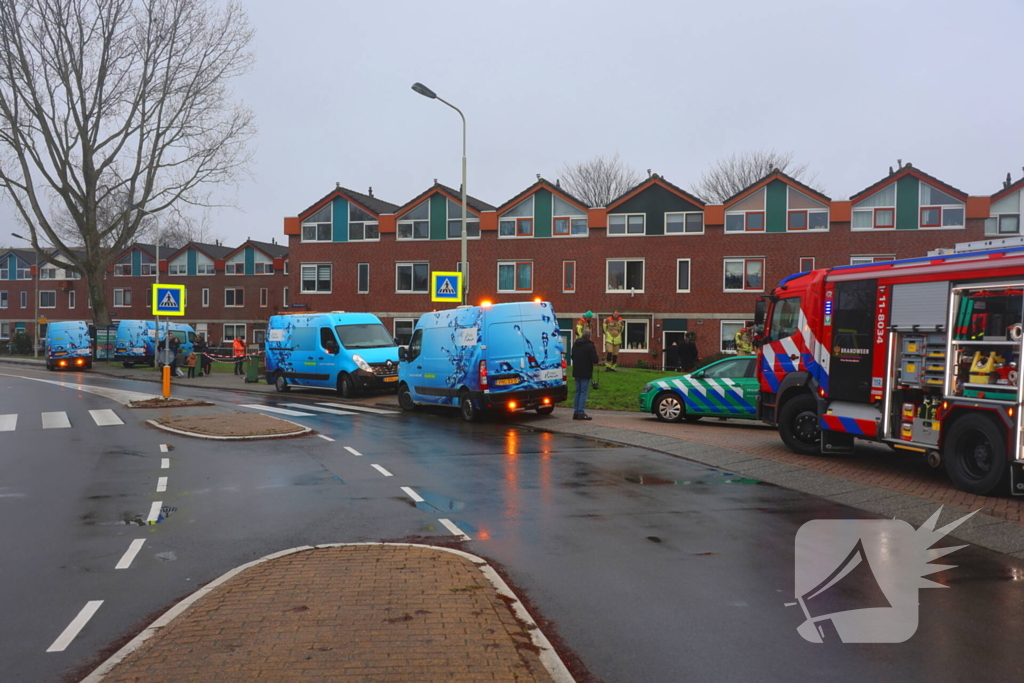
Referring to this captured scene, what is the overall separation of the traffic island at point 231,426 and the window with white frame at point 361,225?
30519mm

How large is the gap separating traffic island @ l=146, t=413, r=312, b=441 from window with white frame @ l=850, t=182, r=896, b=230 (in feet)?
104

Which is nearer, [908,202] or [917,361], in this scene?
[917,361]

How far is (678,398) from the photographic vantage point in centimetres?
1736

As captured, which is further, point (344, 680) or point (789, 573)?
point (789, 573)

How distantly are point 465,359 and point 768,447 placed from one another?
6.84m

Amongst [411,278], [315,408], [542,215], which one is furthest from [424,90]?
[411,278]

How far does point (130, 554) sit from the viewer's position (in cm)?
712

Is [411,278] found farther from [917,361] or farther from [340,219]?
[917,361]

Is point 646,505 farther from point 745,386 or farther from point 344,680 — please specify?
point 745,386

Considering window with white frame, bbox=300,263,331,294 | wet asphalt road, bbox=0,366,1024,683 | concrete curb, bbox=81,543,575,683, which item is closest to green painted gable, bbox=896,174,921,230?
window with white frame, bbox=300,263,331,294

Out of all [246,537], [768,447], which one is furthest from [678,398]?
[246,537]

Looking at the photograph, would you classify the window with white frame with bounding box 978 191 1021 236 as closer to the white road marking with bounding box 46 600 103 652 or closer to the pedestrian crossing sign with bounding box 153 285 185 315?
the pedestrian crossing sign with bounding box 153 285 185 315

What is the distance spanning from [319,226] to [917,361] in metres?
42.2

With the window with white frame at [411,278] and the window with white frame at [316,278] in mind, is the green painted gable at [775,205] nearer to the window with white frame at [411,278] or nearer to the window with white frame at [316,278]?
the window with white frame at [411,278]
